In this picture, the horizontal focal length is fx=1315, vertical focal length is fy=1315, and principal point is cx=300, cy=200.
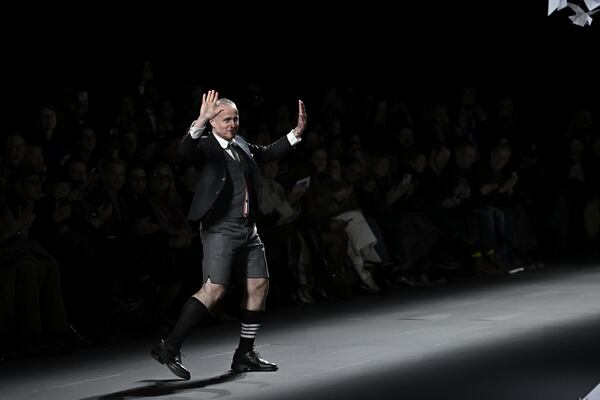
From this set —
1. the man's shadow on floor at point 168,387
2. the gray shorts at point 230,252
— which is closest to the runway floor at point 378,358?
the man's shadow on floor at point 168,387

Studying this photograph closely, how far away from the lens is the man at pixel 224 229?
724 cm

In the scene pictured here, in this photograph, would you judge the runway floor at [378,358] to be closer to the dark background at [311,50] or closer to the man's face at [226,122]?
the man's face at [226,122]

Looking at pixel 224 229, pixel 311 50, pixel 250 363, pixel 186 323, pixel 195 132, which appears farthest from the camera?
pixel 311 50

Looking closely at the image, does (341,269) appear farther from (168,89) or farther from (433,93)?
(433,93)

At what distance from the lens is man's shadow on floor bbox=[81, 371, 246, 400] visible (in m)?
6.75

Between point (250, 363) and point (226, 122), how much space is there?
4.48 feet

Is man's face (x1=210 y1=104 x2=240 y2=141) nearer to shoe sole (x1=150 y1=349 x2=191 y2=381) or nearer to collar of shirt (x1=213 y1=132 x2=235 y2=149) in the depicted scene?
collar of shirt (x1=213 y1=132 x2=235 y2=149)

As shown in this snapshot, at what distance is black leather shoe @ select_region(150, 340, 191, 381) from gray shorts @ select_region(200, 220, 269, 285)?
0.44 m

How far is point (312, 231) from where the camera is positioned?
37.1 ft

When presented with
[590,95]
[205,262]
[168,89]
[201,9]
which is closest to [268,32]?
[201,9]

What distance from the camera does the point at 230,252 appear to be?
729cm

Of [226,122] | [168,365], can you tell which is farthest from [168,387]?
[226,122]

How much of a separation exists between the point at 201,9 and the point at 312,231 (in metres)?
4.03

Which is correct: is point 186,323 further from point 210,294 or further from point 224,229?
point 224,229
